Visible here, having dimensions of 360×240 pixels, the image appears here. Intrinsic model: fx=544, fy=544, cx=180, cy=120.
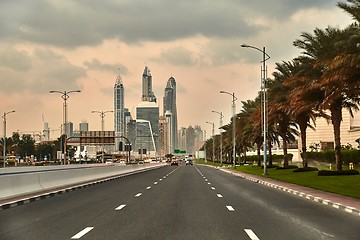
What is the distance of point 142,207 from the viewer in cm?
1884

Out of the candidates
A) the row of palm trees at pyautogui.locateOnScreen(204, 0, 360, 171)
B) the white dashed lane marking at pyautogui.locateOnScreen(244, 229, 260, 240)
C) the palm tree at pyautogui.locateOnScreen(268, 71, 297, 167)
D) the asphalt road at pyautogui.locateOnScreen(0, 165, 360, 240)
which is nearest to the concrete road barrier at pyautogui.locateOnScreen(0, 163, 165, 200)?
A: the asphalt road at pyautogui.locateOnScreen(0, 165, 360, 240)

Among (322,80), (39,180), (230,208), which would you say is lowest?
(230,208)

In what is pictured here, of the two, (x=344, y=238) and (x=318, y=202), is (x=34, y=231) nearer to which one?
(x=344, y=238)

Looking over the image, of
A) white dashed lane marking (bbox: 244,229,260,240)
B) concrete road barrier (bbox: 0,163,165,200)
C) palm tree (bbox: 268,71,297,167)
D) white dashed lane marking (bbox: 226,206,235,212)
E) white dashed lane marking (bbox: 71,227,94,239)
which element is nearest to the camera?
white dashed lane marking (bbox: 244,229,260,240)

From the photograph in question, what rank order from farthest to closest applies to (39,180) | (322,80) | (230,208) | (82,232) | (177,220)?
(322,80)
(39,180)
(230,208)
(177,220)
(82,232)

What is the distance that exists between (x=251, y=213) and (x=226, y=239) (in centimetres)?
580

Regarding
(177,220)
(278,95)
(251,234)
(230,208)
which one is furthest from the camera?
(278,95)

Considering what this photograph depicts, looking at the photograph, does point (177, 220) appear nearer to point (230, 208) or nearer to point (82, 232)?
point (82, 232)

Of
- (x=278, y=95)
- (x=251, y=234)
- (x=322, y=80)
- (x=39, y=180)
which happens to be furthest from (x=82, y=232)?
(x=278, y=95)

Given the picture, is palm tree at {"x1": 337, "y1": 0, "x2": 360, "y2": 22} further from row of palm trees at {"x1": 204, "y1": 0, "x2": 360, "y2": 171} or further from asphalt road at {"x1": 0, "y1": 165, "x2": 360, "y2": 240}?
asphalt road at {"x1": 0, "y1": 165, "x2": 360, "y2": 240}

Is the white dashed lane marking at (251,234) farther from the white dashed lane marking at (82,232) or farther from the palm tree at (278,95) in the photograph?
the palm tree at (278,95)

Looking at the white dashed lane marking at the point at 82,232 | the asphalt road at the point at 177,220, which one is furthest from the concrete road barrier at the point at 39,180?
the white dashed lane marking at the point at 82,232

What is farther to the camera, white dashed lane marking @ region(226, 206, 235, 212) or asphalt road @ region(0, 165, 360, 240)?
white dashed lane marking @ region(226, 206, 235, 212)

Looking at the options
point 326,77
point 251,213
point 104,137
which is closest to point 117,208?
point 251,213
